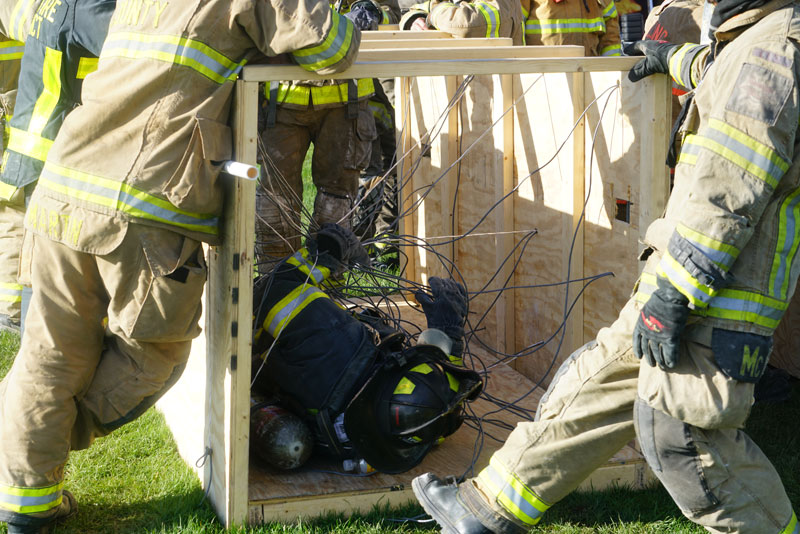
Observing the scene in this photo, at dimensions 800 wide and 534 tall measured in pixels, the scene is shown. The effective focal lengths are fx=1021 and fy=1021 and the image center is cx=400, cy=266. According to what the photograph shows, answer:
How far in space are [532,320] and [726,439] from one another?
2.15 meters

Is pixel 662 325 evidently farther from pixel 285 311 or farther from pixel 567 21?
pixel 567 21

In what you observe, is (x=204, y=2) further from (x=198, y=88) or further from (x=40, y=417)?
(x=40, y=417)

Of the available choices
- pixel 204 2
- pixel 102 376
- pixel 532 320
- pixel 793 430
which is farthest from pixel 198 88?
pixel 793 430

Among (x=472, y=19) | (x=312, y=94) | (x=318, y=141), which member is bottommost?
(x=318, y=141)

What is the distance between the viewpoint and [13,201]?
4137 mm

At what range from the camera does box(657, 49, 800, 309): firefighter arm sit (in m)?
2.64

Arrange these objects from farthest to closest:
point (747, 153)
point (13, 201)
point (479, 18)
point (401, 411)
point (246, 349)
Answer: point (479, 18) → point (13, 201) → point (401, 411) → point (246, 349) → point (747, 153)

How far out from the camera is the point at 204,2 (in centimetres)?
329

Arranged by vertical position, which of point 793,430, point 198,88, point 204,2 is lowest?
point 793,430

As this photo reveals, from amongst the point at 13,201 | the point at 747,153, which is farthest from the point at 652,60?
the point at 13,201

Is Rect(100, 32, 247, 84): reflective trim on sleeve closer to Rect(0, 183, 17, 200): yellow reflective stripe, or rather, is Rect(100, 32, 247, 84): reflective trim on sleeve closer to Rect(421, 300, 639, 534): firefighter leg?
Rect(0, 183, 17, 200): yellow reflective stripe

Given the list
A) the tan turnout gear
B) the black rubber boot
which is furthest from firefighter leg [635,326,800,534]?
the tan turnout gear

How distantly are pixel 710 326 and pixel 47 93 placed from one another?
2.59 meters

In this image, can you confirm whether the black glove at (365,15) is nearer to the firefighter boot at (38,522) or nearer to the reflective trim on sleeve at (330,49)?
the reflective trim on sleeve at (330,49)
